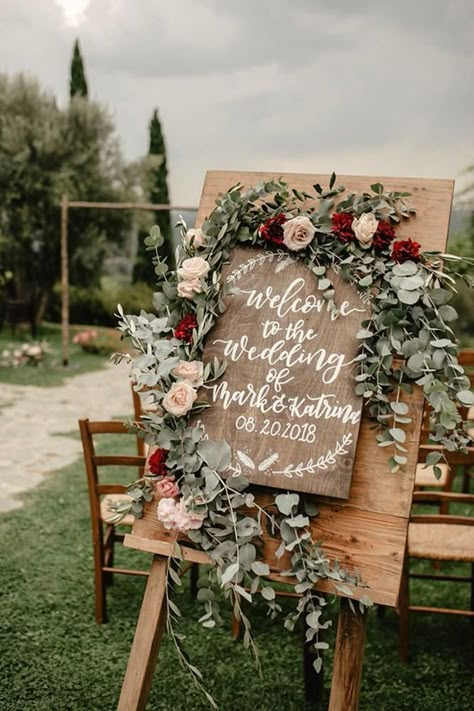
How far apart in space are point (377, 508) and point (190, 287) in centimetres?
80

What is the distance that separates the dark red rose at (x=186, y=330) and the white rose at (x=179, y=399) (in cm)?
16

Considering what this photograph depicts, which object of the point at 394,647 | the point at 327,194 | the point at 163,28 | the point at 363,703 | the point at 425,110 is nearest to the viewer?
the point at 327,194

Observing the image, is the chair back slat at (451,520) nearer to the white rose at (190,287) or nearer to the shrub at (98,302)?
the white rose at (190,287)

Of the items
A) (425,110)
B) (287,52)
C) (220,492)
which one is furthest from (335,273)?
(287,52)

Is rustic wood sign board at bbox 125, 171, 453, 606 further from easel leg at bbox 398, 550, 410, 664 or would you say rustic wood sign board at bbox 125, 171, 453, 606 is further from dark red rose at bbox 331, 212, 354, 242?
easel leg at bbox 398, 550, 410, 664

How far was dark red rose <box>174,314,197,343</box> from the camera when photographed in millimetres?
2055

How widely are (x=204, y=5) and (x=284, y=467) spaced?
38.0 feet

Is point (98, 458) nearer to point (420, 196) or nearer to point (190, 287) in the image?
point (190, 287)

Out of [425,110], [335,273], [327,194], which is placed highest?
[425,110]

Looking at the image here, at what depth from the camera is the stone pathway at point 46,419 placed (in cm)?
539

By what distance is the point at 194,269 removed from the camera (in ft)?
6.72

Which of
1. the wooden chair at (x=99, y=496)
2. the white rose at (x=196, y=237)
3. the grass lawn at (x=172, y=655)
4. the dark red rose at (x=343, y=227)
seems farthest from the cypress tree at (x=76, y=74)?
the dark red rose at (x=343, y=227)

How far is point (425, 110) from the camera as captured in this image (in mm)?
10617

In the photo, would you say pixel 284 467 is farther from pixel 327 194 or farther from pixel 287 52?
pixel 287 52
